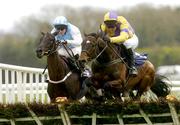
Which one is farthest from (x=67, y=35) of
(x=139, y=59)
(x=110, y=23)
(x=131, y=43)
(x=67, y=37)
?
(x=139, y=59)

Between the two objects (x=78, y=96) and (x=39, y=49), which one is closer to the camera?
(x=39, y=49)

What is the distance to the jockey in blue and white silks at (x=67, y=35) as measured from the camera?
9.55m

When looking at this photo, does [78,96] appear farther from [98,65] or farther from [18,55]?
[18,55]

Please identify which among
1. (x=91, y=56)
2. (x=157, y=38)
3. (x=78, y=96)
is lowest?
(x=157, y=38)

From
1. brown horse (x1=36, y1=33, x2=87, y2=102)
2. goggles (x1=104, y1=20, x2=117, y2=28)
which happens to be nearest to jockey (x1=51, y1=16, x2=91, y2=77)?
brown horse (x1=36, y1=33, x2=87, y2=102)

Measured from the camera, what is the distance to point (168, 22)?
1918 inches

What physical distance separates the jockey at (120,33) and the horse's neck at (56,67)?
28.2 inches

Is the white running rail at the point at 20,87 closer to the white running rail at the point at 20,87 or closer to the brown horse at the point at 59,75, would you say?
the white running rail at the point at 20,87

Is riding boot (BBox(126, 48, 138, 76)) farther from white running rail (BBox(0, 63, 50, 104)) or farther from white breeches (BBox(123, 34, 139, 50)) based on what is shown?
white running rail (BBox(0, 63, 50, 104))

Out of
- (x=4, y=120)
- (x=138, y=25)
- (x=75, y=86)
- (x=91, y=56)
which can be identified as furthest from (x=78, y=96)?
(x=138, y=25)

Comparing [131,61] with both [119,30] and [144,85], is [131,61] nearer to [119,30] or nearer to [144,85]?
[119,30]

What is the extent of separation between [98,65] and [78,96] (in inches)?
19.4

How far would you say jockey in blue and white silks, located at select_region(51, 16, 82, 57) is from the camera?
376 inches

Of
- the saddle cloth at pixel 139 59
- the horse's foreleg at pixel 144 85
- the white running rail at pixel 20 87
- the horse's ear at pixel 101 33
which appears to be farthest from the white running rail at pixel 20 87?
A: the horse's ear at pixel 101 33
